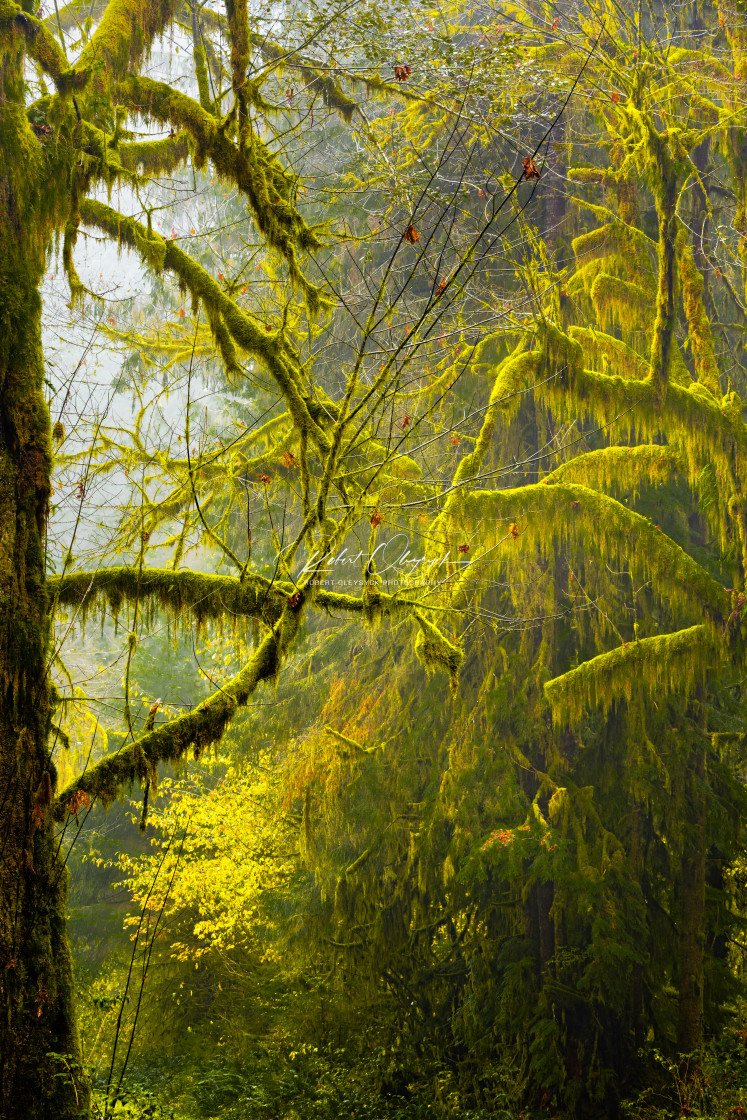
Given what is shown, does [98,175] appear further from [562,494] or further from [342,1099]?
[342,1099]

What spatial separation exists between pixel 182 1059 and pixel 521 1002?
4.53m

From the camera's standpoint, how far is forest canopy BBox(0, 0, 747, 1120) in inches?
147

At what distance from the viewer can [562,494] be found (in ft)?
19.0

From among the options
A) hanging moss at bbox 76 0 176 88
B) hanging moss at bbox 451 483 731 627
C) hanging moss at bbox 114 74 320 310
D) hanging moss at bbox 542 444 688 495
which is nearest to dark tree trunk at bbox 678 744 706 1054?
hanging moss at bbox 451 483 731 627

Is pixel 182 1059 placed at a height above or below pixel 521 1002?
below

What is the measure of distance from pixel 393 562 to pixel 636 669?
343 cm

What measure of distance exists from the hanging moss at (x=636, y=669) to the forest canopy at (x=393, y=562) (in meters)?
0.03

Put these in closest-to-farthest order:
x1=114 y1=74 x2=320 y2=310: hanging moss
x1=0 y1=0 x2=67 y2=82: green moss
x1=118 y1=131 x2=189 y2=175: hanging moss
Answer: x1=0 y1=0 x2=67 y2=82: green moss < x1=114 y1=74 x2=320 y2=310: hanging moss < x1=118 y1=131 x2=189 y2=175: hanging moss

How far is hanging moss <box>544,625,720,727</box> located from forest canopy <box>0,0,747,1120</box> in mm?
31

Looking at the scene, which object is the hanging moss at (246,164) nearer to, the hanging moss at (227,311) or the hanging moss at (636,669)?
the hanging moss at (227,311)

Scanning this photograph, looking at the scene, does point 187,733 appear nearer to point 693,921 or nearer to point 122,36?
point 122,36

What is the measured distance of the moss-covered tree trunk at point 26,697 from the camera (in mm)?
3246

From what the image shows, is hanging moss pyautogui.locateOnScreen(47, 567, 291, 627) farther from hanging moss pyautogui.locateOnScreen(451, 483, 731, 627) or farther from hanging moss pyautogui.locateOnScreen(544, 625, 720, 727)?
hanging moss pyautogui.locateOnScreen(544, 625, 720, 727)

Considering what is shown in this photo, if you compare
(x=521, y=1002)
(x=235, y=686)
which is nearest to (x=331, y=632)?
(x=521, y=1002)
